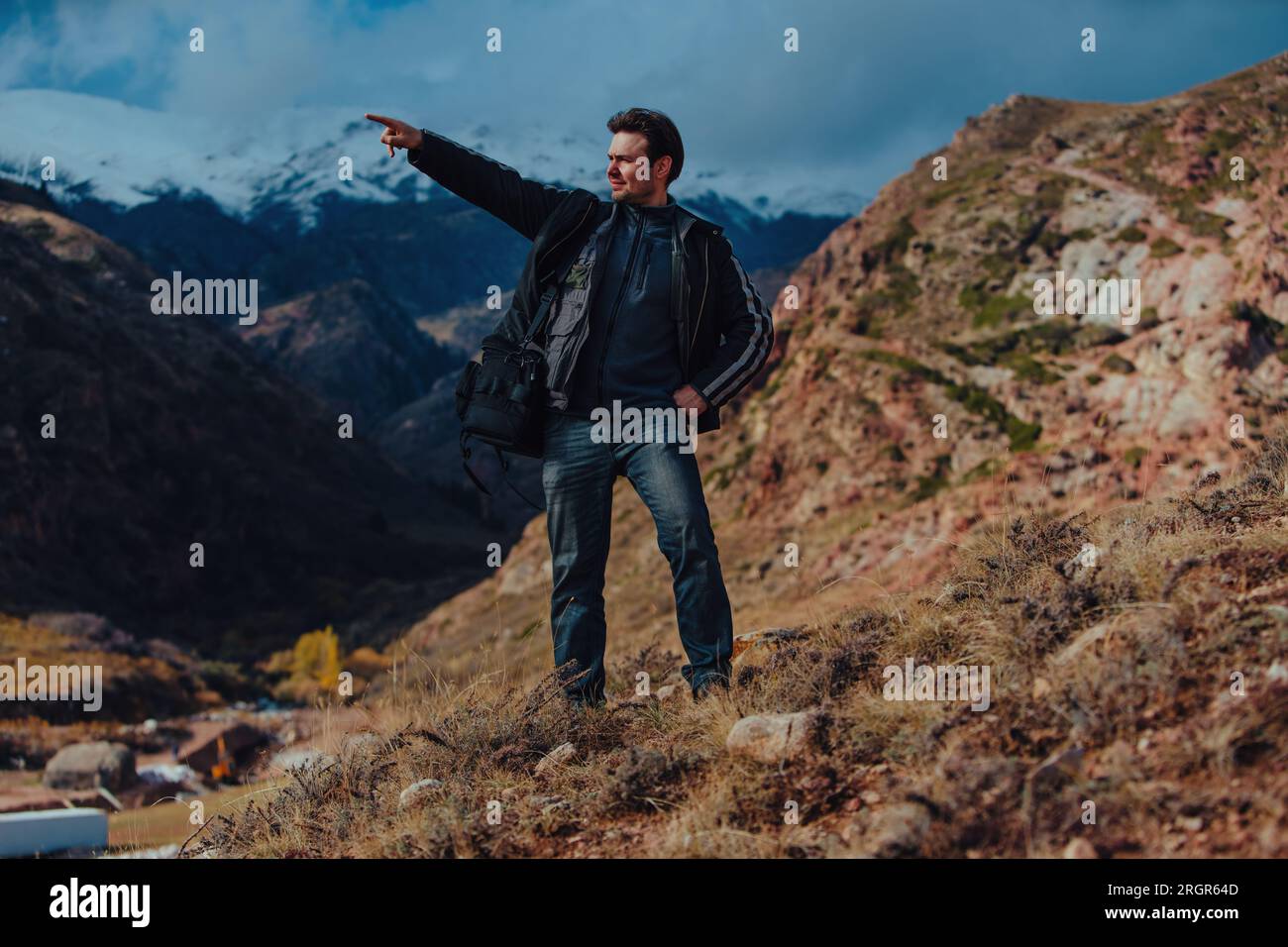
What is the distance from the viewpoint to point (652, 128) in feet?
13.8

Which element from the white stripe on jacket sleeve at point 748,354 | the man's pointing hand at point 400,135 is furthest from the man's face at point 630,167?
the man's pointing hand at point 400,135

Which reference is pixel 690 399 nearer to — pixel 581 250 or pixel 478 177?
pixel 581 250

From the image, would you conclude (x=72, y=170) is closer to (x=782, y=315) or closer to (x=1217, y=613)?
(x=782, y=315)

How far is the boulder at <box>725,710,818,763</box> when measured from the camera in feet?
10.9

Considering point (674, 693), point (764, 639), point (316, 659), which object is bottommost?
point (674, 693)

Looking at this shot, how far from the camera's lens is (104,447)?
39.9 metres

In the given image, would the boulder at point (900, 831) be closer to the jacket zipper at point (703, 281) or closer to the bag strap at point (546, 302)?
the jacket zipper at point (703, 281)

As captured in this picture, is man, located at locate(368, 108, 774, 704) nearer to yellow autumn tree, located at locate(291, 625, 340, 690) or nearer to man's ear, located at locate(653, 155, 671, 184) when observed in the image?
man's ear, located at locate(653, 155, 671, 184)

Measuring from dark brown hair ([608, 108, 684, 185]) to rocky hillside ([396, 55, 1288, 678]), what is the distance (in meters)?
9.78

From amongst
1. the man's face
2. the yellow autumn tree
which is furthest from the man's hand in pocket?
the yellow autumn tree

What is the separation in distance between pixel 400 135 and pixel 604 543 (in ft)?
5.93

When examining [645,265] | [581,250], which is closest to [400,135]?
[581,250]

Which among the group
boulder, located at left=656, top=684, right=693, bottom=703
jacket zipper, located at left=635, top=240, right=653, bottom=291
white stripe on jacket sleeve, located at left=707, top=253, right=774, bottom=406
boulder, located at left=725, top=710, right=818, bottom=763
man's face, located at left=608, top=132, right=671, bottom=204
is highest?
man's face, located at left=608, top=132, right=671, bottom=204
